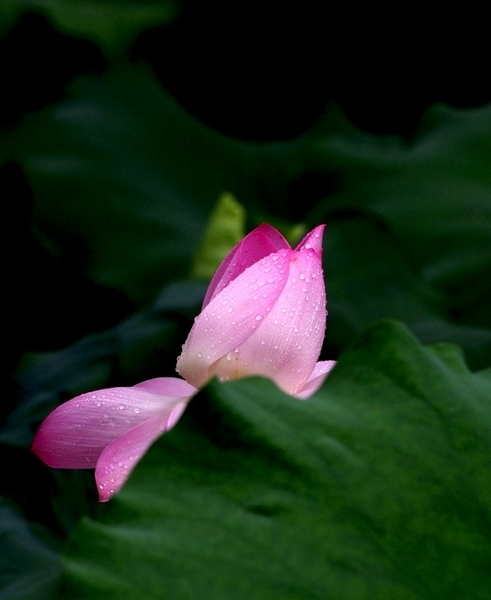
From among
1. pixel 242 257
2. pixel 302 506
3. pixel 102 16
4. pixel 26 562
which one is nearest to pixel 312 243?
pixel 242 257

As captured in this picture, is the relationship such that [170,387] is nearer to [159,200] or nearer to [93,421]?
[93,421]

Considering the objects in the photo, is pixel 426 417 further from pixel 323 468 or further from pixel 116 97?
pixel 116 97

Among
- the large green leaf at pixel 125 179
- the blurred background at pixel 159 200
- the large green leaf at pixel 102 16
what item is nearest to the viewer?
the blurred background at pixel 159 200

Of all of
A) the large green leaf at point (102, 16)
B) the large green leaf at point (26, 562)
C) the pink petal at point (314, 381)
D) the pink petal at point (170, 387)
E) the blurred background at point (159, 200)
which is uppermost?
the pink petal at point (170, 387)

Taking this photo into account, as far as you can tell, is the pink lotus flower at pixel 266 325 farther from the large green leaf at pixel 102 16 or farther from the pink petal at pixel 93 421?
the large green leaf at pixel 102 16

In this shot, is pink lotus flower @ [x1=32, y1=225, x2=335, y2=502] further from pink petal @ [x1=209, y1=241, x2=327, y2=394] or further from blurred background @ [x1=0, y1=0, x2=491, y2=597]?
blurred background @ [x1=0, y1=0, x2=491, y2=597]

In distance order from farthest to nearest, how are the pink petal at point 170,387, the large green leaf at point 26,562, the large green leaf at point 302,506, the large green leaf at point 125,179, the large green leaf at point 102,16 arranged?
the large green leaf at point 102,16
the large green leaf at point 125,179
the large green leaf at point 26,562
the pink petal at point 170,387
the large green leaf at point 302,506

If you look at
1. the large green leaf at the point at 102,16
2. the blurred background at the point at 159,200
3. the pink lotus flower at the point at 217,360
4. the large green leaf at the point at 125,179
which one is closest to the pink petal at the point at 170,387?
the pink lotus flower at the point at 217,360

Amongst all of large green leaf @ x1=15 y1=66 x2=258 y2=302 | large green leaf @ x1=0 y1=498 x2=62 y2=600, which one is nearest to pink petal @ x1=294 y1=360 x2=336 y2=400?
large green leaf @ x1=0 y1=498 x2=62 y2=600
